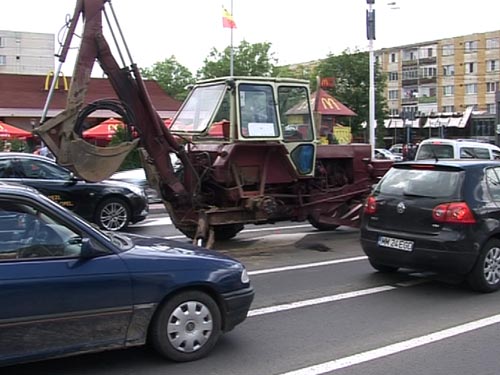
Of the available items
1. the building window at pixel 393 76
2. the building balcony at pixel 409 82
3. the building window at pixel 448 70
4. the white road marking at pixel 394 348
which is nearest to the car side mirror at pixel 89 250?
the white road marking at pixel 394 348

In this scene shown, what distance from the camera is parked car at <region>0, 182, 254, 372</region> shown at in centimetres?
444

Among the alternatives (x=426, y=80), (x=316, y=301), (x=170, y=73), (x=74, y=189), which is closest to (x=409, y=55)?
(x=426, y=80)

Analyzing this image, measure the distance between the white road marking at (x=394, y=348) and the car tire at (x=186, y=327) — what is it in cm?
73

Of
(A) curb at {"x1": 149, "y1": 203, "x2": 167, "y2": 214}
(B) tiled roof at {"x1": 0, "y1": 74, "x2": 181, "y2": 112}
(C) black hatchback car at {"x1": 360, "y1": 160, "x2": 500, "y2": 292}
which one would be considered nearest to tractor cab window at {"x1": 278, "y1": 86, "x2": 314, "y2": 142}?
(C) black hatchback car at {"x1": 360, "y1": 160, "x2": 500, "y2": 292}

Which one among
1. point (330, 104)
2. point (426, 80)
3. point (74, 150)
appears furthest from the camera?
point (426, 80)

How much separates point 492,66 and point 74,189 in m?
84.1

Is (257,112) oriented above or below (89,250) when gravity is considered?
above

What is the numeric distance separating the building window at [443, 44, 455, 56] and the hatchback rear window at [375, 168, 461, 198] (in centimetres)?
8910

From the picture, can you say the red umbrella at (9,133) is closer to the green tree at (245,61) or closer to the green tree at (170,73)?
the green tree at (245,61)

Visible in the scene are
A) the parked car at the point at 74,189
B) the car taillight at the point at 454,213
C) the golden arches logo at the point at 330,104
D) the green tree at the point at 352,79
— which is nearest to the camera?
the car taillight at the point at 454,213

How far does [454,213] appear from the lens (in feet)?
24.4

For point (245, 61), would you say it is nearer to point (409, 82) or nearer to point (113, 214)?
point (409, 82)

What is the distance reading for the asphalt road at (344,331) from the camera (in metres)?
5.07

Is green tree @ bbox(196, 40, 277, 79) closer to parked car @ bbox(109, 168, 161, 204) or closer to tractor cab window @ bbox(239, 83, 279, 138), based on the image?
parked car @ bbox(109, 168, 161, 204)
